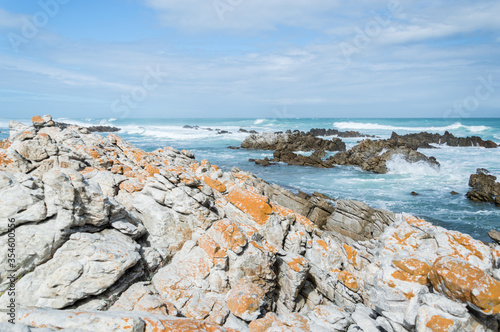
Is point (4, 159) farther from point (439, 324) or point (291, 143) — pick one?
point (291, 143)

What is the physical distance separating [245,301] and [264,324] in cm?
59

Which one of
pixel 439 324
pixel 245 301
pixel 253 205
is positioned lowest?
pixel 245 301

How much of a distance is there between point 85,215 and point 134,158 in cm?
725

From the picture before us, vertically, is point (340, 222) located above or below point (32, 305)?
below

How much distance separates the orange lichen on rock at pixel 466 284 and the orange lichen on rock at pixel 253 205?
4935mm

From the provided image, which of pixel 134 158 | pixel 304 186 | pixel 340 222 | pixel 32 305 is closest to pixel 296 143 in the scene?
pixel 304 186

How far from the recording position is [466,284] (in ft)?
16.8

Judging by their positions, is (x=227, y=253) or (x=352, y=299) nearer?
(x=227, y=253)

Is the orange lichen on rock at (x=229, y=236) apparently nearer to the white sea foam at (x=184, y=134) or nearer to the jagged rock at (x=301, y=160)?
the jagged rock at (x=301, y=160)

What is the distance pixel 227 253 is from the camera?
7.46m

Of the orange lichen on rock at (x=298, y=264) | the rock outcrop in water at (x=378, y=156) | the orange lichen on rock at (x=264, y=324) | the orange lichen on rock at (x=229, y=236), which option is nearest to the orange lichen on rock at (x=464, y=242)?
the orange lichen on rock at (x=298, y=264)

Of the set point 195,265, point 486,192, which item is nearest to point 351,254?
point 195,265

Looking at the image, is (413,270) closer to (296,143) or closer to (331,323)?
(331,323)

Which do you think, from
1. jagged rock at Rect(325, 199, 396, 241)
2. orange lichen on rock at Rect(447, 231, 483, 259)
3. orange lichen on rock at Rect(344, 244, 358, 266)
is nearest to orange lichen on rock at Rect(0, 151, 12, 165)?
orange lichen on rock at Rect(344, 244, 358, 266)
